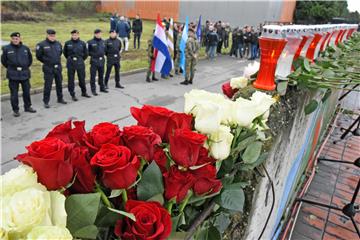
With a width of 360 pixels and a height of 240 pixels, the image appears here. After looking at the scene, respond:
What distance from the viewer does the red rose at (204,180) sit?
98cm

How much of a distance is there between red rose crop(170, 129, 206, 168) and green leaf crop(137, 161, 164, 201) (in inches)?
2.8

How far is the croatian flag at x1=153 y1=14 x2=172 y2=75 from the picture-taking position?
33.5 feet

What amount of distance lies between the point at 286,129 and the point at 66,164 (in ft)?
4.39

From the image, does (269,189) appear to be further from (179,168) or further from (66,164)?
(66,164)

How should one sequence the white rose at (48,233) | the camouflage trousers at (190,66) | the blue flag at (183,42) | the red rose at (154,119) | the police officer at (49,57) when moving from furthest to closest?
the blue flag at (183,42) < the camouflage trousers at (190,66) < the police officer at (49,57) < the red rose at (154,119) < the white rose at (48,233)

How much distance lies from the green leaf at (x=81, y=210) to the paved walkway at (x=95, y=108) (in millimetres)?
4578

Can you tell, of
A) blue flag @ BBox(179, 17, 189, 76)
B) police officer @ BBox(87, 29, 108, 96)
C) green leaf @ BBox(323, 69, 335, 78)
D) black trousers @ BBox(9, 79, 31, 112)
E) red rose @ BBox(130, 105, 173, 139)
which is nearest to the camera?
red rose @ BBox(130, 105, 173, 139)

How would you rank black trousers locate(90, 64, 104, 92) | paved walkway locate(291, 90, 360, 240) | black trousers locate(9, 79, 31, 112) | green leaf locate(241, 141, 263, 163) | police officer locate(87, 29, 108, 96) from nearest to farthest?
green leaf locate(241, 141, 263, 163), paved walkway locate(291, 90, 360, 240), black trousers locate(9, 79, 31, 112), police officer locate(87, 29, 108, 96), black trousers locate(90, 64, 104, 92)

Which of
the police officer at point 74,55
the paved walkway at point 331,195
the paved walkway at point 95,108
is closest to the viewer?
the paved walkway at point 331,195

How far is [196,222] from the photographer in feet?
3.22

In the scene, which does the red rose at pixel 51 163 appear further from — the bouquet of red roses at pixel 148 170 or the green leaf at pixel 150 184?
the green leaf at pixel 150 184

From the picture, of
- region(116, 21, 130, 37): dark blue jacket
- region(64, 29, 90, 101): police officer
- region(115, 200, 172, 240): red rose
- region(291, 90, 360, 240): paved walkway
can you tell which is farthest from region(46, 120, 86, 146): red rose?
region(116, 21, 130, 37): dark blue jacket

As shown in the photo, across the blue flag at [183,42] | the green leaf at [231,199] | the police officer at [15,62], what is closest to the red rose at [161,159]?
the green leaf at [231,199]

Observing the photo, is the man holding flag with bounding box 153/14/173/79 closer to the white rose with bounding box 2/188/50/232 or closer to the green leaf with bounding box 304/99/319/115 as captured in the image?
the green leaf with bounding box 304/99/319/115
